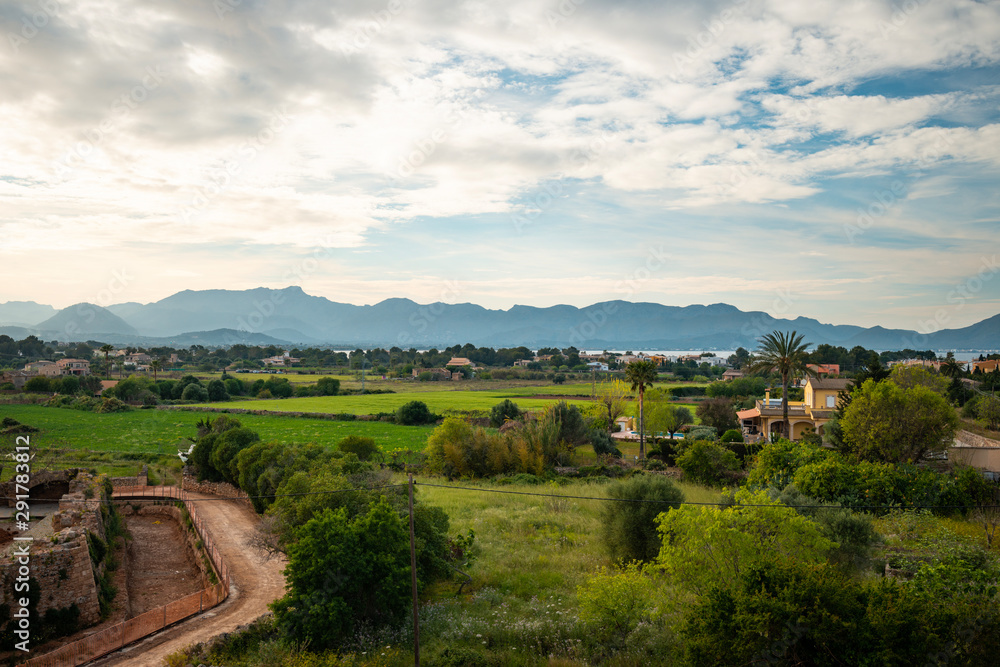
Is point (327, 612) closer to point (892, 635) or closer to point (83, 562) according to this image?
point (83, 562)

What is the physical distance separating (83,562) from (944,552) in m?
25.4

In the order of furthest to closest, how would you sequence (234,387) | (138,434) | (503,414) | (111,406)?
(234,387), (111,406), (503,414), (138,434)

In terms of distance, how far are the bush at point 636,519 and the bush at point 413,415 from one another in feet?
136

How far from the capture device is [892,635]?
35.6ft

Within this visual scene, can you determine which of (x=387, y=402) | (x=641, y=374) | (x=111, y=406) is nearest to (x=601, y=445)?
(x=641, y=374)

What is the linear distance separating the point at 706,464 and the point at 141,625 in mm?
29469

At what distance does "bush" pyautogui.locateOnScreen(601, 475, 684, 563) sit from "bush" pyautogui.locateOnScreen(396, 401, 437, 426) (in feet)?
136

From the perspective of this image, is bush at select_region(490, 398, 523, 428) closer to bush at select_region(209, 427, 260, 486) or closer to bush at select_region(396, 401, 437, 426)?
bush at select_region(396, 401, 437, 426)

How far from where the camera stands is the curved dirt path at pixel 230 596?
14977 mm

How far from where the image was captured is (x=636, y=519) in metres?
21.5

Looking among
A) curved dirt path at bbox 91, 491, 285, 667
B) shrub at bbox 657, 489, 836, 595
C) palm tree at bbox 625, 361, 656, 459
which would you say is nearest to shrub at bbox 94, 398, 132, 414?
curved dirt path at bbox 91, 491, 285, 667

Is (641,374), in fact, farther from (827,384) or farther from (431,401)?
(431,401)

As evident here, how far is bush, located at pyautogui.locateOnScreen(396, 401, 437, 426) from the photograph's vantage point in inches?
2440

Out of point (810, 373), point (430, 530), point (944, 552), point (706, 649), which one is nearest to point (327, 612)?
point (430, 530)
